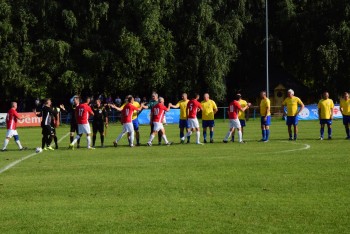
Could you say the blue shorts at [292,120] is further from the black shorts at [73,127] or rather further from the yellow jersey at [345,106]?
the black shorts at [73,127]

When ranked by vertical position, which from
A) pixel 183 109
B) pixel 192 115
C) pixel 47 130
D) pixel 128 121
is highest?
pixel 183 109

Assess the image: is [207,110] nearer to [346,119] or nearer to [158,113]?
[158,113]

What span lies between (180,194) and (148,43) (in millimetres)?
44659

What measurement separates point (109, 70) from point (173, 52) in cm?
539

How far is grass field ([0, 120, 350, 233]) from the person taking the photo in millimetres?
9352

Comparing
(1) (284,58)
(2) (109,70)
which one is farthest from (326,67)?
(2) (109,70)

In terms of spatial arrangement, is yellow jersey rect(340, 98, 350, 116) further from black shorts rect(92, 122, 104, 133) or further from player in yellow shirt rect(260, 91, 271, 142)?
black shorts rect(92, 122, 104, 133)

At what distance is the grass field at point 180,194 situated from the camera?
9.35m

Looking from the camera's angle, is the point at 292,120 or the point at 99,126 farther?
the point at 292,120

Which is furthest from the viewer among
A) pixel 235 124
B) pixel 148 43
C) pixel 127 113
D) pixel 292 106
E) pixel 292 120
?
pixel 148 43

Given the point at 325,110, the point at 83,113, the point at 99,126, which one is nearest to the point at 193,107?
the point at 99,126

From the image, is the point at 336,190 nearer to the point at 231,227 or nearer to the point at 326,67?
the point at 231,227

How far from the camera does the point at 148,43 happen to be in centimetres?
5606

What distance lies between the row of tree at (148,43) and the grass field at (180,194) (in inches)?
1374
